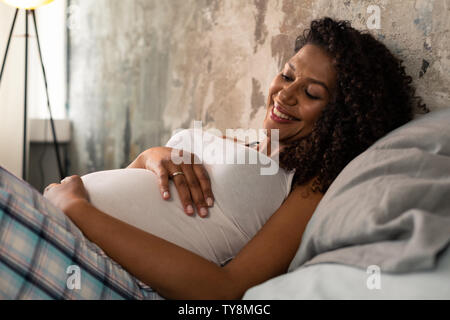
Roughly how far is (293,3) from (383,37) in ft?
1.42

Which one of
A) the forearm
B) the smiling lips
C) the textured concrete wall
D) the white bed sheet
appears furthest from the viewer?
the smiling lips

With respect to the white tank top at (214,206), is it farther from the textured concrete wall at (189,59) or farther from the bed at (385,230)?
the textured concrete wall at (189,59)

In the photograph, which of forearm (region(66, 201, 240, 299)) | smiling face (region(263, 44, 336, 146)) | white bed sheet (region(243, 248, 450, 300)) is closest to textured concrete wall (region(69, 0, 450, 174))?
smiling face (region(263, 44, 336, 146))

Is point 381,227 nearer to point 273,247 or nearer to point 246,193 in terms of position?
point 273,247

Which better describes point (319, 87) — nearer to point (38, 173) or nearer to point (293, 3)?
point (293, 3)

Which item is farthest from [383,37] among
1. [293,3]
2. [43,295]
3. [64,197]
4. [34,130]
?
[34,130]

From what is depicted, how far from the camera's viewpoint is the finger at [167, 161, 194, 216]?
1061 millimetres

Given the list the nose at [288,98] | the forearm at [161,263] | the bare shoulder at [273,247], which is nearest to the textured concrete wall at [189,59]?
the nose at [288,98]

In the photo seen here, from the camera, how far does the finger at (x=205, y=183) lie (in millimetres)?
1097

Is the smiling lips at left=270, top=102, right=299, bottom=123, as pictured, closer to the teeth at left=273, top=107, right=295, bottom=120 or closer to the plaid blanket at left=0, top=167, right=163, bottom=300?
the teeth at left=273, top=107, right=295, bottom=120

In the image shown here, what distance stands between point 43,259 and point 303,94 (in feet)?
2.52

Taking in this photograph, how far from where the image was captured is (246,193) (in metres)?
1.10

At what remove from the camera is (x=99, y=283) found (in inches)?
32.8

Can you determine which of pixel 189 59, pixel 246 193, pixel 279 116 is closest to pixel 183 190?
pixel 246 193
